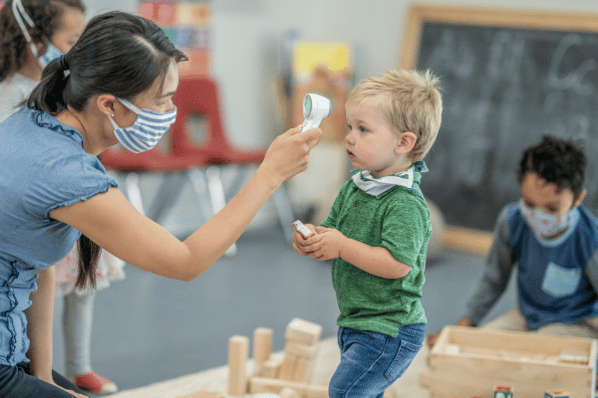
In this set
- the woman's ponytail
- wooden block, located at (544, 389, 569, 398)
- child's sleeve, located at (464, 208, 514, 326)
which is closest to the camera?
the woman's ponytail

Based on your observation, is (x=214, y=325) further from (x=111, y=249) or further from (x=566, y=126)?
(x=566, y=126)

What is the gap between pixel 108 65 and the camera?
1.12 metres

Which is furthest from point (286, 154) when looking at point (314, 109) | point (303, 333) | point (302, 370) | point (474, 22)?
point (474, 22)

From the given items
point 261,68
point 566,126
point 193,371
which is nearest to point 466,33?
point 566,126

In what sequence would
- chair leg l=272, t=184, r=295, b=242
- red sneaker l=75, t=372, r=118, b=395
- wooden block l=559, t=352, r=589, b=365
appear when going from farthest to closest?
1. chair leg l=272, t=184, r=295, b=242
2. red sneaker l=75, t=372, r=118, b=395
3. wooden block l=559, t=352, r=589, b=365

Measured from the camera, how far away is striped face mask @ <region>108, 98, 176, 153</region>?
1.20m

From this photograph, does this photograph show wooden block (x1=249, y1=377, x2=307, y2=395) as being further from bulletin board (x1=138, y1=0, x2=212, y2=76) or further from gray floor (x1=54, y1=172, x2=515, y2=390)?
bulletin board (x1=138, y1=0, x2=212, y2=76)

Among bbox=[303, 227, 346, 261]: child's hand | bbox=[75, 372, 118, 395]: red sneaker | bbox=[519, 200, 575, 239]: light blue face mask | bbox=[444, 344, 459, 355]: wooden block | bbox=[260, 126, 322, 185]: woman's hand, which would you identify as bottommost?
bbox=[75, 372, 118, 395]: red sneaker

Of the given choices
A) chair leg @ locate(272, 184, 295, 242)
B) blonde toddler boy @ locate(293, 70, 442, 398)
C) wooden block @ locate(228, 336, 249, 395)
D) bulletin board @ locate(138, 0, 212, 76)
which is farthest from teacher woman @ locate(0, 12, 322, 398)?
chair leg @ locate(272, 184, 295, 242)

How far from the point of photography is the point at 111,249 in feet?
3.66

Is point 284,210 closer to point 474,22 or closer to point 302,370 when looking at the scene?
point 474,22

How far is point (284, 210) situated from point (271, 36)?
4.05 ft

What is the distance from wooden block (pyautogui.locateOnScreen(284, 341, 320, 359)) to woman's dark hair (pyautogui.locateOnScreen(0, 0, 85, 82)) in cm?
120

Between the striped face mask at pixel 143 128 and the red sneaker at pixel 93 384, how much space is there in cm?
104
